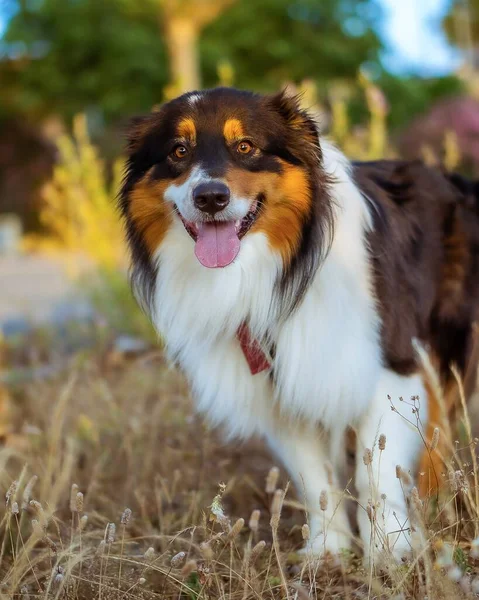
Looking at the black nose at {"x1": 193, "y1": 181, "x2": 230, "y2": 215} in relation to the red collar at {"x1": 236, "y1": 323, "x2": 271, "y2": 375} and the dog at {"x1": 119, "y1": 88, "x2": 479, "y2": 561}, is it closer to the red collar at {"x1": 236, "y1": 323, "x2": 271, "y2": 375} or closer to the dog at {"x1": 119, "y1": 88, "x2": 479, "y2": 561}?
the dog at {"x1": 119, "y1": 88, "x2": 479, "y2": 561}

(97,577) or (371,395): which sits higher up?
(371,395)

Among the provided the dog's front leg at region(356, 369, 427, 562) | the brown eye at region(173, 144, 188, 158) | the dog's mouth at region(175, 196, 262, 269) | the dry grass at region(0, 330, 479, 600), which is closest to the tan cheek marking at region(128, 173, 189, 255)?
the brown eye at region(173, 144, 188, 158)

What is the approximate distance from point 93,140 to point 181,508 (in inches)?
660

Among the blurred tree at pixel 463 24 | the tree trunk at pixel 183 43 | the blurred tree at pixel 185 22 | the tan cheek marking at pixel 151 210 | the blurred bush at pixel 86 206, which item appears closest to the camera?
the tan cheek marking at pixel 151 210

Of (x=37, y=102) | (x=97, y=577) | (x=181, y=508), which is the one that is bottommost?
(x=181, y=508)

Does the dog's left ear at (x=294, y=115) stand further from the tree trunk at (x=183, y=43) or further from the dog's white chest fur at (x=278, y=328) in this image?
the tree trunk at (x=183, y=43)

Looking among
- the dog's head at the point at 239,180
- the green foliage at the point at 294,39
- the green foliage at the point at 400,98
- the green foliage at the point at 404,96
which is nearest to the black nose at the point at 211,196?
the dog's head at the point at 239,180

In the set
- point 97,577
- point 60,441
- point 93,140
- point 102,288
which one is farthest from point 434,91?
point 97,577

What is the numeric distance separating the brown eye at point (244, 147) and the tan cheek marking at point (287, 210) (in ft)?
0.53

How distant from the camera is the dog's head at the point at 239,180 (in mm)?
3074

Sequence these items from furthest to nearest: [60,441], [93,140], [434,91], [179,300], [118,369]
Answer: [434,91], [93,140], [118,369], [60,441], [179,300]

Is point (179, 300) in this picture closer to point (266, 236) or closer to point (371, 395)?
point (266, 236)

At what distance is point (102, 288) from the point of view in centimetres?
656

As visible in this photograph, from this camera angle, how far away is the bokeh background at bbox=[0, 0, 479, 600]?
2.58 meters
